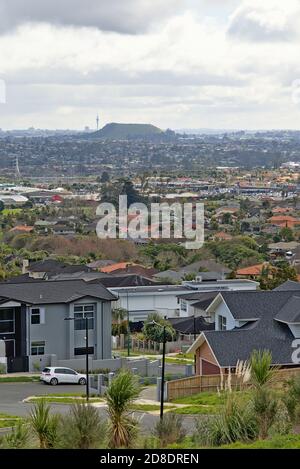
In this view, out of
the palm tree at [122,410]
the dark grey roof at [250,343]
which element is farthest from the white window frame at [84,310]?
the palm tree at [122,410]

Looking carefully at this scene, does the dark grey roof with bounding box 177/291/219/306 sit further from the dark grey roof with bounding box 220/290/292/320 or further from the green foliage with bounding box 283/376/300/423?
the green foliage with bounding box 283/376/300/423

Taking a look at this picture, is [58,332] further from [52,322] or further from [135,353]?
[135,353]

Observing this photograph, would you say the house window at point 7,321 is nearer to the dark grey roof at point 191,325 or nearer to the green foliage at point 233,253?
the dark grey roof at point 191,325

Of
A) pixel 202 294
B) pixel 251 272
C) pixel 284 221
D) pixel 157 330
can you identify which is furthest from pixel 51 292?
pixel 284 221

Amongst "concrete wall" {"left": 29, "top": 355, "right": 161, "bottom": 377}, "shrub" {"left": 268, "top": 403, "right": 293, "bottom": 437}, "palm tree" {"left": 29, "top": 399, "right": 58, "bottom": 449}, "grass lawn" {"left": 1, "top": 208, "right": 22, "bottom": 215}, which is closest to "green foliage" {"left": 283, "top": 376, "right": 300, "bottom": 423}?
"shrub" {"left": 268, "top": 403, "right": 293, "bottom": 437}
